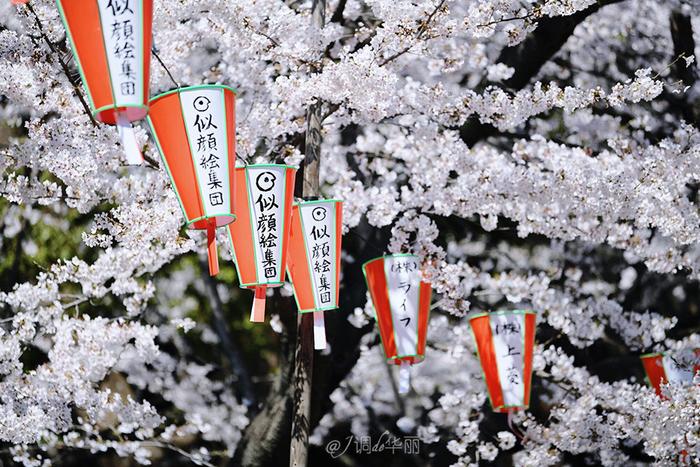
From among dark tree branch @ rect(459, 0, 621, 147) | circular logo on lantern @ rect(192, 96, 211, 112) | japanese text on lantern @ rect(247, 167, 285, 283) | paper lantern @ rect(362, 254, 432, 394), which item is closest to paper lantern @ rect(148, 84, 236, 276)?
circular logo on lantern @ rect(192, 96, 211, 112)

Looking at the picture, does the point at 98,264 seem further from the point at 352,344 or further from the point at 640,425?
the point at 640,425

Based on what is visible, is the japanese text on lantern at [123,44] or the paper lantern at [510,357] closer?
the japanese text on lantern at [123,44]

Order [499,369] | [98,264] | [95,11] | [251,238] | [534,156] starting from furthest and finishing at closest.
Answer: [534,156], [98,264], [499,369], [251,238], [95,11]

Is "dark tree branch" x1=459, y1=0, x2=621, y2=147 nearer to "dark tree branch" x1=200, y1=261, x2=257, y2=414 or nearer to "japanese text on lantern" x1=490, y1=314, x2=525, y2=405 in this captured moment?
"japanese text on lantern" x1=490, y1=314, x2=525, y2=405

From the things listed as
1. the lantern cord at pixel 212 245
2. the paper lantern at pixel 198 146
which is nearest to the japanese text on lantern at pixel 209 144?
the paper lantern at pixel 198 146

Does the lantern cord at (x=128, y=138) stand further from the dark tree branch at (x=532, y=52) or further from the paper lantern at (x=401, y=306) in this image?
the dark tree branch at (x=532, y=52)

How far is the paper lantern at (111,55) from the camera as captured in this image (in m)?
3.67

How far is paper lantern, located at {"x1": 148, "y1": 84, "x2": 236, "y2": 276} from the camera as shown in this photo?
417cm

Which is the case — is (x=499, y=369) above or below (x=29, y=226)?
below

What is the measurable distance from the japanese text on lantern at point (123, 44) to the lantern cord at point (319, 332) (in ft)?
5.93

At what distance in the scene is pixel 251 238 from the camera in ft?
15.2

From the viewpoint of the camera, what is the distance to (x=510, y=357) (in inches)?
245

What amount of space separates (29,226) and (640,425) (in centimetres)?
642

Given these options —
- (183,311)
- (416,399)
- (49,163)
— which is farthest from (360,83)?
(416,399)
